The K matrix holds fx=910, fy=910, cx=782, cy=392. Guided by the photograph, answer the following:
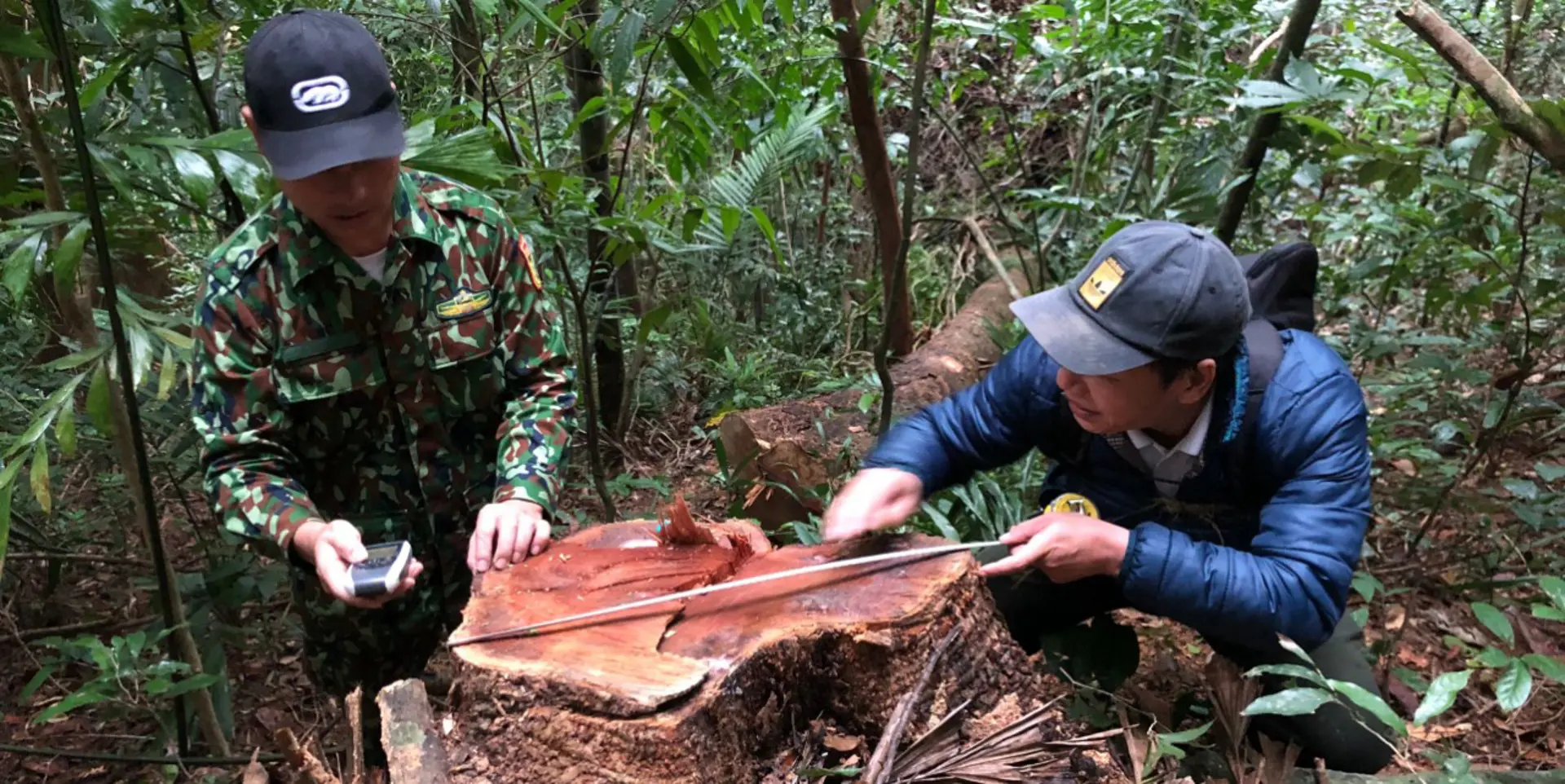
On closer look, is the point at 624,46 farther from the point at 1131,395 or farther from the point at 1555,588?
the point at 1555,588

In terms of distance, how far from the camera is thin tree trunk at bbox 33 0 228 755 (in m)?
1.75

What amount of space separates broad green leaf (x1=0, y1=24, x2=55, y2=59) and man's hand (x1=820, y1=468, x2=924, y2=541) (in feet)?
5.81

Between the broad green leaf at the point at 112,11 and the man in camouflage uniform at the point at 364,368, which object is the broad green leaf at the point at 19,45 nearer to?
the broad green leaf at the point at 112,11

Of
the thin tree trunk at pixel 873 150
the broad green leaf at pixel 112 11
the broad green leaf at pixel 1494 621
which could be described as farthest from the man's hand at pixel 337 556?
the thin tree trunk at pixel 873 150

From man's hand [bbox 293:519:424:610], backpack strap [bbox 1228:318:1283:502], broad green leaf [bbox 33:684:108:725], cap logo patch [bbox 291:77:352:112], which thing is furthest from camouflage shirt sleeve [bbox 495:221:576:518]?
backpack strap [bbox 1228:318:1283:502]

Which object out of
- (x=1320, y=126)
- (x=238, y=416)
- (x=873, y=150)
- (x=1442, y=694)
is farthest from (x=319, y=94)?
(x=873, y=150)

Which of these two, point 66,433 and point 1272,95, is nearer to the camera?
→ point 66,433

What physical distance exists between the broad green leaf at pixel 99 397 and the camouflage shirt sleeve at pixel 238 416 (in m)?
0.21

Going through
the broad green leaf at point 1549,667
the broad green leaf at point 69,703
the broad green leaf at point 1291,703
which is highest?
the broad green leaf at point 1291,703

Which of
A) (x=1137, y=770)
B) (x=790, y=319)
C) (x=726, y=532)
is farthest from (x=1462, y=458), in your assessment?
(x=790, y=319)

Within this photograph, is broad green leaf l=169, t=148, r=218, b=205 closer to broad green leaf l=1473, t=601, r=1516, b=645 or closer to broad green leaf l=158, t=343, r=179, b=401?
broad green leaf l=158, t=343, r=179, b=401

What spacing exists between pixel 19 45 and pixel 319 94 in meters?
0.64

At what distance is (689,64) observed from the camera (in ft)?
8.16

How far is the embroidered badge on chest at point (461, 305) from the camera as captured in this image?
1.99 m
